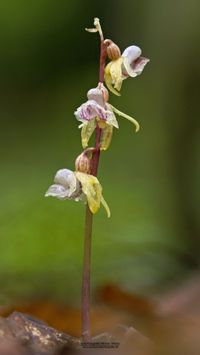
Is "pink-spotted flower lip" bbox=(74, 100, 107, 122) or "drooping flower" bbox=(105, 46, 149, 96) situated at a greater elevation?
"drooping flower" bbox=(105, 46, 149, 96)

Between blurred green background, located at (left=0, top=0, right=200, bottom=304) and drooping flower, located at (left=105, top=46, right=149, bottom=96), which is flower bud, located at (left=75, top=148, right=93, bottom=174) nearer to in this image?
drooping flower, located at (left=105, top=46, right=149, bottom=96)

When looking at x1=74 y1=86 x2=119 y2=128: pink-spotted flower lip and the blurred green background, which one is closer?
x1=74 y1=86 x2=119 y2=128: pink-spotted flower lip

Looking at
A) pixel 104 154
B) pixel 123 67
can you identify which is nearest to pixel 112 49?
pixel 123 67

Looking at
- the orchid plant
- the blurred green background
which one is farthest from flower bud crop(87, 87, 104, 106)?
the blurred green background

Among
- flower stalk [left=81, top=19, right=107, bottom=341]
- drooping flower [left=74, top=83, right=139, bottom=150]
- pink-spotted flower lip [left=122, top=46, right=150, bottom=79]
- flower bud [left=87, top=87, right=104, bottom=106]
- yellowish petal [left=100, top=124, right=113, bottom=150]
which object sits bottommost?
flower stalk [left=81, top=19, right=107, bottom=341]

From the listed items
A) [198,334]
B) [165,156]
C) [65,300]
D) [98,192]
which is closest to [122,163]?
[165,156]

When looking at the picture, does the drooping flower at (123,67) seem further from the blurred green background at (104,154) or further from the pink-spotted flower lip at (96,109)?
the blurred green background at (104,154)

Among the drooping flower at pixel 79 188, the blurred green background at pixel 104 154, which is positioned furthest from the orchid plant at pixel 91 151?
the blurred green background at pixel 104 154
